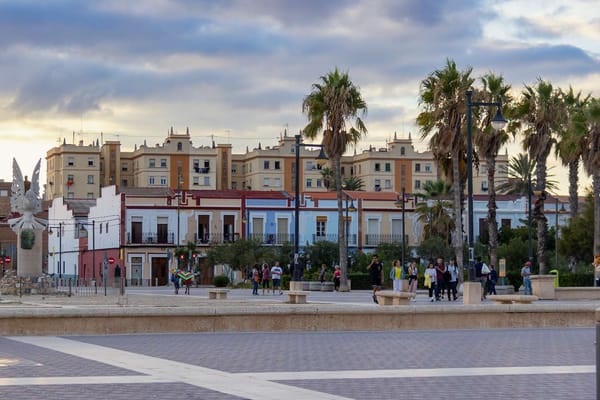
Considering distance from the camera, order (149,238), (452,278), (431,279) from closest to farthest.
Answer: (431,279)
(452,278)
(149,238)

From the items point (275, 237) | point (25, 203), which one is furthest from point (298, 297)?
point (275, 237)

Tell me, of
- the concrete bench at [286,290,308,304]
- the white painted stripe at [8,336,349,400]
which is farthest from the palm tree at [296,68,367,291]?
the white painted stripe at [8,336,349,400]

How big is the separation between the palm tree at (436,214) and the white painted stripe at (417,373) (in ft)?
241

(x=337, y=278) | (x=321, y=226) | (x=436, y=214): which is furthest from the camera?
(x=321, y=226)

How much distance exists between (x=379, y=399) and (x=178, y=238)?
80.7 metres

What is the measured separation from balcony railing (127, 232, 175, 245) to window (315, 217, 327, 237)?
11671mm

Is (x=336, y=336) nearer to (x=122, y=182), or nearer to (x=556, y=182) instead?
(x=556, y=182)

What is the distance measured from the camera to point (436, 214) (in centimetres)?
9125

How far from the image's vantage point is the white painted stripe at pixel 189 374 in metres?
12.2

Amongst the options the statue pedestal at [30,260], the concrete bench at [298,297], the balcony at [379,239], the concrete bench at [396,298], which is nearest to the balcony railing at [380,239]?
the balcony at [379,239]

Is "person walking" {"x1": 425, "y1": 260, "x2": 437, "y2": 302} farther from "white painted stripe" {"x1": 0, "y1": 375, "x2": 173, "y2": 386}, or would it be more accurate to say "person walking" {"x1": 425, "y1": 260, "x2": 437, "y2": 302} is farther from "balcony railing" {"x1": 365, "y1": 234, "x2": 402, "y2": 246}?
"balcony railing" {"x1": 365, "y1": 234, "x2": 402, "y2": 246}

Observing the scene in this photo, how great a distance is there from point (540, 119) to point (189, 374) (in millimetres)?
43635

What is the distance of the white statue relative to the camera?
58.7 metres

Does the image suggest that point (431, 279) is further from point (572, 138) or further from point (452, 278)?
point (572, 138)
